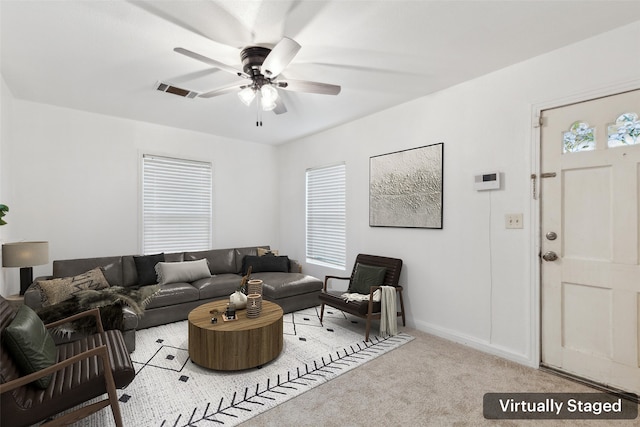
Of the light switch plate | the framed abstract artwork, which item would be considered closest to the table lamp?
the framed abstract artwork

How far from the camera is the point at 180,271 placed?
4086 millimetres

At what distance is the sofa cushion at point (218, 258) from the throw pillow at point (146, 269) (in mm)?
509

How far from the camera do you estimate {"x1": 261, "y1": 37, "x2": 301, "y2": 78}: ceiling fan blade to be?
192 cm

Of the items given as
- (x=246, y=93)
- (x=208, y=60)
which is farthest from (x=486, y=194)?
(x=208, y=60)

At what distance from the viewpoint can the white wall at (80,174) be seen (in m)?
3.66

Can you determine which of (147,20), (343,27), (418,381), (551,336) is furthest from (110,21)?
(551,336)

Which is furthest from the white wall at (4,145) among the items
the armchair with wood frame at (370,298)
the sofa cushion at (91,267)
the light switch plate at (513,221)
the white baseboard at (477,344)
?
the light switch plate at (513,221)

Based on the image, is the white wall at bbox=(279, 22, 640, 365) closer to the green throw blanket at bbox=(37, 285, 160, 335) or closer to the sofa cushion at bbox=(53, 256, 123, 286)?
the green throw blanket at bbox=(37, 285, 160, 335)

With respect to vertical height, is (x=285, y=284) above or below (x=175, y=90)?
below

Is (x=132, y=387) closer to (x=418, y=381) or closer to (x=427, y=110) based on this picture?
(x=418, y=381)

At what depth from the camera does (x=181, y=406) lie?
2143 mm

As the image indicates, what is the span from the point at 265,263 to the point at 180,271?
122cm

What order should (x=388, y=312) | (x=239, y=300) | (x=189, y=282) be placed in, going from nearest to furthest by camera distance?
(x=239, y=300), (x=388, y=312), (x=189, y=282)

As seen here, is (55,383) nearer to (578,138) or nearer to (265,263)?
(265,263)
